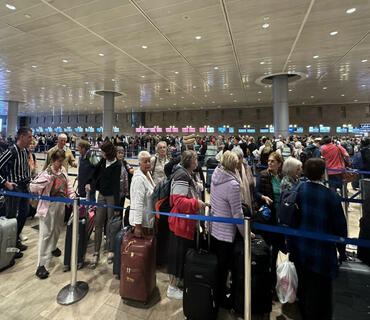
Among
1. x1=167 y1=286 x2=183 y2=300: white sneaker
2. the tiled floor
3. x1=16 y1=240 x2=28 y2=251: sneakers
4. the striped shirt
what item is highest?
the striped shirt

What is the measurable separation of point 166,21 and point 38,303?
7.56 meters

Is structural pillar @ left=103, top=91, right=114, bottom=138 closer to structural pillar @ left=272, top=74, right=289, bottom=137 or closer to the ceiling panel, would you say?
the ceiling panel

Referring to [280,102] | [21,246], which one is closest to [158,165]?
[21,246]

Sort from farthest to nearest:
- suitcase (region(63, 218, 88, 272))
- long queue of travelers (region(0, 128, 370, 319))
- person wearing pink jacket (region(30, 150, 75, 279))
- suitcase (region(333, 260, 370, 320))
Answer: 1. suitcase (region(63, 218, 88, 272))
2. person wearing pink jacket (region(30, 150, 75, 279))
3. long queue of travelers (region(0, 128, 370, 319))
4. suitcase (region(333, 260, 370, 320))

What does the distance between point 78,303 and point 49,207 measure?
134 cm

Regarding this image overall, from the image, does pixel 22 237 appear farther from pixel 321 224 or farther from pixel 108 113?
pixel 108 113

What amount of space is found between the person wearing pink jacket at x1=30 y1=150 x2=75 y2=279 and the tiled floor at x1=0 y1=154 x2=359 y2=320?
24cm

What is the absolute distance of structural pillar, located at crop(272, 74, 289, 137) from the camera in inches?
504

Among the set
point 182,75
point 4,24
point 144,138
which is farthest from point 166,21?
point 144,138

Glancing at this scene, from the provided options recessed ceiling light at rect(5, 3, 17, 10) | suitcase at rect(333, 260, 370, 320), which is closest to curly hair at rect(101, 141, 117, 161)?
suitcase at rect(333, 260, 370, 320)

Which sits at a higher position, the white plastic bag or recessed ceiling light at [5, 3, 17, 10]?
recessed ceiling light at [5, 3, 17, 10]

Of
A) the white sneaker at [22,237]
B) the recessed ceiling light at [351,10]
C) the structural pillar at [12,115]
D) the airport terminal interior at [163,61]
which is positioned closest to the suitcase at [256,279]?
the airport terminal interior at [163,61]

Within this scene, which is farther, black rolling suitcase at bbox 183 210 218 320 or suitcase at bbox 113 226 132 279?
suitcase at bbox 113 226 132 279

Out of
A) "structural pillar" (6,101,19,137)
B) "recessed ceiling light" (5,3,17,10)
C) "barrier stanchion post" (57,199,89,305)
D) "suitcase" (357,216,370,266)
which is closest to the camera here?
"suitcase" (357,216,370,266)
